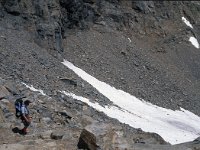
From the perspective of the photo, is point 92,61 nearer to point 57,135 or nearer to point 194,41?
point 194,41

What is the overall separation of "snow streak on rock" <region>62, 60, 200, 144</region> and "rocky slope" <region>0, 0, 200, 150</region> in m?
1.61

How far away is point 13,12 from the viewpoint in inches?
1732

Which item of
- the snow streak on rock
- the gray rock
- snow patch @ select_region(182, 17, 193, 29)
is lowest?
snow patch @ select_region(182, 17, 193, 29)

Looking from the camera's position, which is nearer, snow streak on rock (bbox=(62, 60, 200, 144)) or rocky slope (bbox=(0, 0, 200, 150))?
rocky slope (bbox=(0, 0, 200, 150))

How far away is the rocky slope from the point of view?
17.3 metres

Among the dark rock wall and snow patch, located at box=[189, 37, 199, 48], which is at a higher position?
the dark rock wall

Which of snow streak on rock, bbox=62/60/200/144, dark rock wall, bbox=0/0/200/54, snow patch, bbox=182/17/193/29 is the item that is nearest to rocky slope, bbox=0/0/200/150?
A: dark rock wall, bbox=0/0/200/54

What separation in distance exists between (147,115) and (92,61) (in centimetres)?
1291

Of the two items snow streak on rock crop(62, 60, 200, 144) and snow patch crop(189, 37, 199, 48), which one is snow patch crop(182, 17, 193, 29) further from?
snow streak on rock crop(62, 60, 200, 144)

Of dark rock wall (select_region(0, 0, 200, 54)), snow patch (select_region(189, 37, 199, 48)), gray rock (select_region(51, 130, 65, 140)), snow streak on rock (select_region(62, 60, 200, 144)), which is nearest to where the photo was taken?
gray rock (select_region(51, 130, 65, 140))

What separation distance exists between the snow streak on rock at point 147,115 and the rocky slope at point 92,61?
161 centimetres

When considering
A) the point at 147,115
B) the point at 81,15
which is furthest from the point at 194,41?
the point at 147,115

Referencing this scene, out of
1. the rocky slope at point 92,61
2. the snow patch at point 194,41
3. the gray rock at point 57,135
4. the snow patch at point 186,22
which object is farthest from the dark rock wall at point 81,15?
the gray rock at point 57,135

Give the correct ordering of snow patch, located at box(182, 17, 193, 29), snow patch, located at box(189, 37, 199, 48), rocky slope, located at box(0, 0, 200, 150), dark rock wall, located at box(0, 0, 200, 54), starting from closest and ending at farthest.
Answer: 1. rocky slope, located at box(0, 0, 200, 150)
2. dark rock wall, located at box(0, 0, 200, 54)
3. snow patch, located at box(189, 37, 199, 48)
4. snow patch, located at box(182, 17, 193, 29)
